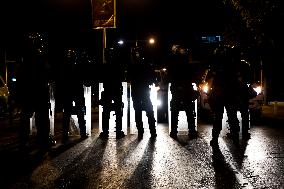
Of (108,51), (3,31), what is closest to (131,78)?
(108,51)

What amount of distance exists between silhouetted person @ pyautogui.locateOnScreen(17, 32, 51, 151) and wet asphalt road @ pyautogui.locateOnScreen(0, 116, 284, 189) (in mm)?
490

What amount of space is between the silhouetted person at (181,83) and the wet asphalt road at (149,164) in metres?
0.69

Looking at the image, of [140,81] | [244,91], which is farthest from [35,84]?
[244,91]

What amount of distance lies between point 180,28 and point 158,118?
47495 mm

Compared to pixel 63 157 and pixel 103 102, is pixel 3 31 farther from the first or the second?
pixel 63 157

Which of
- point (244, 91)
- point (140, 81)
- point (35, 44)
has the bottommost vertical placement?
point (244, 91)

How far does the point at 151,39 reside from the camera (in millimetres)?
63156

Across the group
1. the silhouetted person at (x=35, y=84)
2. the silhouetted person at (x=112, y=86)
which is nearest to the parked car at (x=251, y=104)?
the silhouetted person at (x=112, y=86)

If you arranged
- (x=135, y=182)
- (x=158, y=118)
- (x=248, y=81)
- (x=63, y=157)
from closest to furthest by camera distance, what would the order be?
(x=135, y=182) → (x=63, y=157) → (x=248, y=81) → (x=158, y=118)

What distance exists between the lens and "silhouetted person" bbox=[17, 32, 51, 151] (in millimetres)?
9164

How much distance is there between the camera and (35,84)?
9.20 m

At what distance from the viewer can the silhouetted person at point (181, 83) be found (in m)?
10.4

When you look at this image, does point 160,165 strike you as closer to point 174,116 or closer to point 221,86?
point 221,86

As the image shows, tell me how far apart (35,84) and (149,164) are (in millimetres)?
3121
